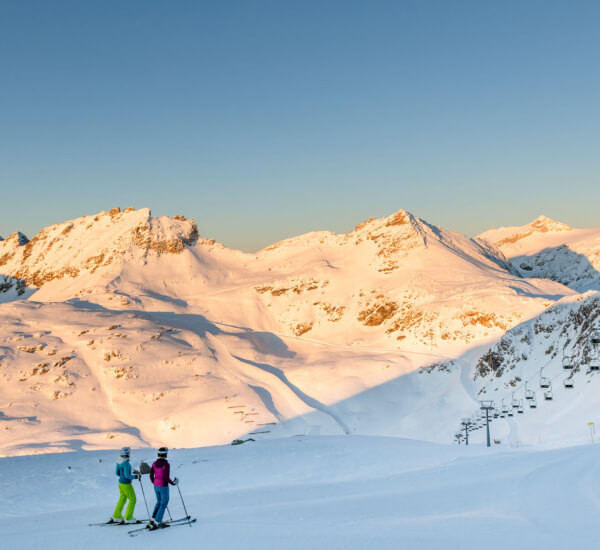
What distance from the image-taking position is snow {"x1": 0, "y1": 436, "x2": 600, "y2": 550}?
11922mm

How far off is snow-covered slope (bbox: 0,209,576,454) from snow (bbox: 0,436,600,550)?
41.4 m

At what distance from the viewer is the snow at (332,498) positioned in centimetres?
1192

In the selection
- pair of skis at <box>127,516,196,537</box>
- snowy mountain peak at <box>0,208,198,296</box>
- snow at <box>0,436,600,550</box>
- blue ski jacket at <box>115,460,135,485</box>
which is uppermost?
snowy mountain peak at <box>0,208,198,296</box>

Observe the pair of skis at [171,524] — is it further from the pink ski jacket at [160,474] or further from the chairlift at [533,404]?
the chairlift at [533,404]

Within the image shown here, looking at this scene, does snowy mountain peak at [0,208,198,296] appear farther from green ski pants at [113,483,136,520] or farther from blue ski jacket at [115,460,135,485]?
blue ski jacket at [115,460,135,485]

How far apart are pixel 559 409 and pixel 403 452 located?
3504 cm

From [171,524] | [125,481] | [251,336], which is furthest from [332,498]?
[251,336]

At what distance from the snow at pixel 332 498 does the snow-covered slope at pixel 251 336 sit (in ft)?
136

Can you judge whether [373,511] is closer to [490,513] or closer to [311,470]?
[490,513]

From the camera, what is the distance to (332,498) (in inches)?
675

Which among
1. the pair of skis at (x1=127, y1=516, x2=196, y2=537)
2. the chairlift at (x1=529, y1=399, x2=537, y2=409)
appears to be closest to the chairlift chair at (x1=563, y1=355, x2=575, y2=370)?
the chairlift at (x1=529, y1=399, x2=537, y2=409)

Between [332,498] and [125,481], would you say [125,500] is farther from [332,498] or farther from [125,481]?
[332,498]

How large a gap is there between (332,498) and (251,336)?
93375mm

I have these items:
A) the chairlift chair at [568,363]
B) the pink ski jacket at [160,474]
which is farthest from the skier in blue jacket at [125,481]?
the chairlift chair at [568,363]
